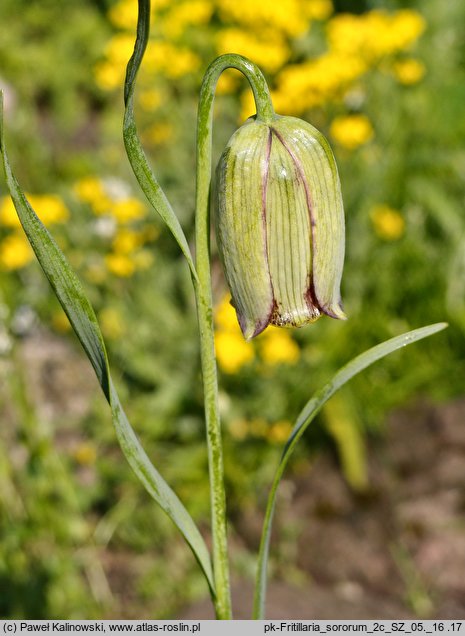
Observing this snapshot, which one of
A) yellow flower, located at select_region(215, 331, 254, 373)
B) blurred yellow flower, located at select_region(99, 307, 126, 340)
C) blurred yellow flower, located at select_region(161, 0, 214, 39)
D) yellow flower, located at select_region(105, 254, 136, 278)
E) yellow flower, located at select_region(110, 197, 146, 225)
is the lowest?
yellow flower, located at select_region(215, 331, 254, 373)

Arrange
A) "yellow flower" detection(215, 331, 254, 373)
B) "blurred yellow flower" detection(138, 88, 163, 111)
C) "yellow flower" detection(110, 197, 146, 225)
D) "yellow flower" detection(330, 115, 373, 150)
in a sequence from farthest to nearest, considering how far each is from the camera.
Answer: "blurred yellow flower" detection(138, 88, 163, 111), "yellow flower" detection(330, 115, 373, 150), "yellow flower" detection(110, 197, 146, 225), "yellow flower" detection(215, 331, 254, 373)

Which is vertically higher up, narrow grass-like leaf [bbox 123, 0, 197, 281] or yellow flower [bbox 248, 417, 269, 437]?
yellow flower [bbox 248, 417, 269, 437]

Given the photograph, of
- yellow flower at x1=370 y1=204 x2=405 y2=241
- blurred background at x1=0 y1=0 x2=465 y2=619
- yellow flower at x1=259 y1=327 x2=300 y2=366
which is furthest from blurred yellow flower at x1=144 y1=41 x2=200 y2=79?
yellow flower at x1=259 y1=327 x2=300 y2=366

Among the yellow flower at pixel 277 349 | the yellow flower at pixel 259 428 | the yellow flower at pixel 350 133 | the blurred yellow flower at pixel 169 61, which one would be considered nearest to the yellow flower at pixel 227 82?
the blurred yellow flower at pixel 169 61

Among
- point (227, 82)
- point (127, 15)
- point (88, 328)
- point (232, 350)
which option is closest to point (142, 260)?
point (232, 350)

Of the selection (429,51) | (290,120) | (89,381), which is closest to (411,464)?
(89,381)

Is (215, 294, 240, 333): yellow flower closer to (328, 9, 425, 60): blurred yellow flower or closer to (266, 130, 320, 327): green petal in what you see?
(328, 9, 425, 60): blurred yellow flower

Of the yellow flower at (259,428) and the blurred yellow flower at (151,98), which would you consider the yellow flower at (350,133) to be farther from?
the yellow flower at (259,428)
